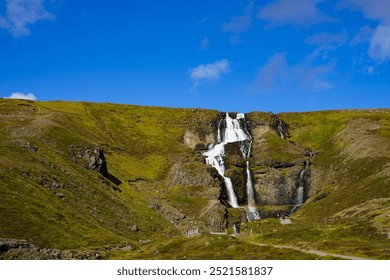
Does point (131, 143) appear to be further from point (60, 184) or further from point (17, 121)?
point (60, 184)

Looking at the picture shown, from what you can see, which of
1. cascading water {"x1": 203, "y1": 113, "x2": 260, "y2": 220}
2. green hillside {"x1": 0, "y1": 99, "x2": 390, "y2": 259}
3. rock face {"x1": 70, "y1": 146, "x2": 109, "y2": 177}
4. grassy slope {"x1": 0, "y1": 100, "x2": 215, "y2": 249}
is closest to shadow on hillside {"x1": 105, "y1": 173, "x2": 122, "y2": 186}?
green hillside {"x1": 0, "y1": 99, "x2": 390, "y2": 259}

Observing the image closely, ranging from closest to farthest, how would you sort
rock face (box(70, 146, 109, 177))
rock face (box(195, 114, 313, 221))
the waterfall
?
rock face (box(70, 146, 109, 177)) < rock face (box(195, 114, 313, 221)) < the waterfall

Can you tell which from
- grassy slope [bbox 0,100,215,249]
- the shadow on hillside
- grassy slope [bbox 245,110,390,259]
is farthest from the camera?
the shadow on hillside

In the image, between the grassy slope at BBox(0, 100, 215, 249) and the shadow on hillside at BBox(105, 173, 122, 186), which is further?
the shadow on hillside at BBox(105, 173, 122, 186)

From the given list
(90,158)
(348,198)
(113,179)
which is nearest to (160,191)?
(113,179)

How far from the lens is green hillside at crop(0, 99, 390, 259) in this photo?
81.0 metres

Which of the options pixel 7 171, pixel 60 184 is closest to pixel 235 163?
pixel 60 184

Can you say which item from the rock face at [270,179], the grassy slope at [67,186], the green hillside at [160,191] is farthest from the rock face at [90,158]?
the rock face at [270,179]

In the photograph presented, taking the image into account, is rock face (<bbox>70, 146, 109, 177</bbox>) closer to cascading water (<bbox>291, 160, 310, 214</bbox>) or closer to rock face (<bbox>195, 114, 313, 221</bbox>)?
rock face (<bbox>195, 114, 313, 221</bbox>)

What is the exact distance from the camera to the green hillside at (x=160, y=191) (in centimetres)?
8100

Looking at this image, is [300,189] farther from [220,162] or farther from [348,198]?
[220,162]

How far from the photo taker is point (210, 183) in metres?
142

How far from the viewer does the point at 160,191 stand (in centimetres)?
14500
